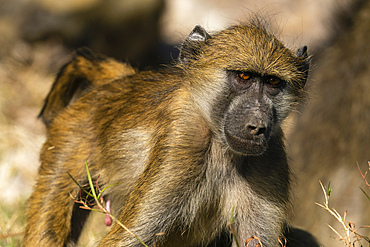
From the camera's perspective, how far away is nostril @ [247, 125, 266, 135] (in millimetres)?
3480

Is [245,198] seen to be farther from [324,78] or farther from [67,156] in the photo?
[324,78]

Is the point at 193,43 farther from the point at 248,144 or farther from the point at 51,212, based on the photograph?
the point at 51,212

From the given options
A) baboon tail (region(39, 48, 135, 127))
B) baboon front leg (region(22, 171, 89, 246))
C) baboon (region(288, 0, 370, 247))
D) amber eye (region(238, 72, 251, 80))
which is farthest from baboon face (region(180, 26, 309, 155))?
baboon (region(288, 0, 370, 247))

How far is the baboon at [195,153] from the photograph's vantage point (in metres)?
3.62

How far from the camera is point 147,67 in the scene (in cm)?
549

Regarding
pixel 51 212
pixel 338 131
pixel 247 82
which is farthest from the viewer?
pixel 338 131

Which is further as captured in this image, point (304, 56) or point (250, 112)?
point (304, 56)

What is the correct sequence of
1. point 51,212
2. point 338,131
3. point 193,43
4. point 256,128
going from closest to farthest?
point 256,128 → point 193,43 → point 51,212 → point 338,131

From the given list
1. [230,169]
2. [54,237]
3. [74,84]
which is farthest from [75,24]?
[230,169]

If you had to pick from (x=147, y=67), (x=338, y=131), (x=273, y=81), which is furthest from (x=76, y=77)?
(x=338, y=131)

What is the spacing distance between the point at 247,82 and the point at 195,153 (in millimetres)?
684

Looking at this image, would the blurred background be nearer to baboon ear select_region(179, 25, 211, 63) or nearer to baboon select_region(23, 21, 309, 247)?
baboon ear select_region(179, 25, 211, 63)

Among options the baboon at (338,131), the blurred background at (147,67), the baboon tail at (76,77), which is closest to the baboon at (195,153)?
the blurred background at (147,67)

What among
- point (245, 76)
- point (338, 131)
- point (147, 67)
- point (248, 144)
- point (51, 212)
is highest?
point (245, 76)
